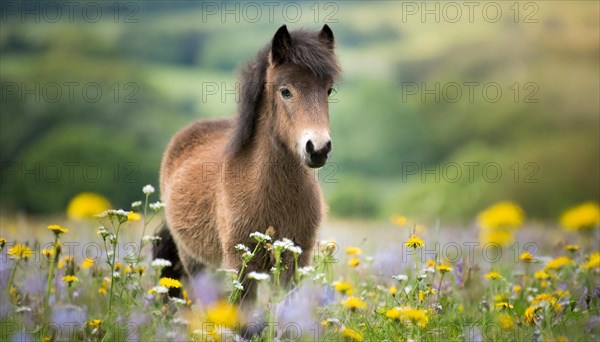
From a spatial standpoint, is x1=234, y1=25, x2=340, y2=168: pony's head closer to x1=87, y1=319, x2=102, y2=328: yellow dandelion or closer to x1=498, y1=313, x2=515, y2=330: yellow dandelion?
x1=498, y1=313, x2=515, y2=330: yellow dandelion

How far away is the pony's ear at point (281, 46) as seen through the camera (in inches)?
206

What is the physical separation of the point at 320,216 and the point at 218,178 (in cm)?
90

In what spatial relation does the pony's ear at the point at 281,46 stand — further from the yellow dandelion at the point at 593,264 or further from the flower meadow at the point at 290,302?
the yellow dandelion at the point at 593,264

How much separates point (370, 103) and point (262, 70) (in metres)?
39.6

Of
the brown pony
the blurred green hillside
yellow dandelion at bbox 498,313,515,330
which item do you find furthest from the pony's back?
the blurred green hillside

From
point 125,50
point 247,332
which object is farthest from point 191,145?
point 125,50

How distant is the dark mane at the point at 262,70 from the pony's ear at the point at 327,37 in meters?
0.02

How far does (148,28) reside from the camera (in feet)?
192

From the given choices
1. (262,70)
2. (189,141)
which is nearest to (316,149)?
(262,70)

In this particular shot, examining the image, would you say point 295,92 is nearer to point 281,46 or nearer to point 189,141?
point 281,46

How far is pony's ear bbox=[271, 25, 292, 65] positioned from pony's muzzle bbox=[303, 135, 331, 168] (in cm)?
82

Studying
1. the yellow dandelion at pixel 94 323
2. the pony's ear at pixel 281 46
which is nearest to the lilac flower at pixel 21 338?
the yellow dandelion at pixel 94 323

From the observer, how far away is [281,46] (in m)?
5.25

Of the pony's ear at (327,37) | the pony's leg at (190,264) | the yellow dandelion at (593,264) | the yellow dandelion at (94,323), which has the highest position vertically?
the pony's ear at (327,37)
